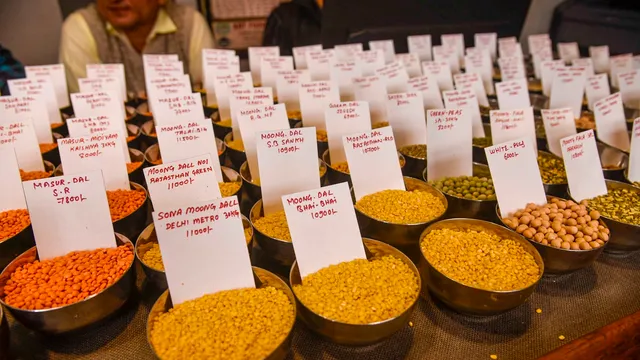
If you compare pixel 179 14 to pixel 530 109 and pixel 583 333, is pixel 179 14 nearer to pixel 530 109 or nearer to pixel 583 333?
pixel 530 109

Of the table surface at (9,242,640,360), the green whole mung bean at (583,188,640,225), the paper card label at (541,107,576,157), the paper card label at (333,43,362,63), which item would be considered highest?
the paper card label at (333,43,362,63)

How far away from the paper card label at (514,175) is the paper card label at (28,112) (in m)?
2.11

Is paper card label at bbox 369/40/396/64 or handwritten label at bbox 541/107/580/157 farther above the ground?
paper card label at bbox 369/40/396/64

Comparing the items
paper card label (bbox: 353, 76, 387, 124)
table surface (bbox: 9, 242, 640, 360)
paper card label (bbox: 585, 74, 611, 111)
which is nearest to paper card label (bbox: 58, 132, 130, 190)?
table surface (bbox: 9, 242, 640, 360)

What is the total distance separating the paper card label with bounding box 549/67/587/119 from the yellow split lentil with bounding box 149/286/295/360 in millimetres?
2540

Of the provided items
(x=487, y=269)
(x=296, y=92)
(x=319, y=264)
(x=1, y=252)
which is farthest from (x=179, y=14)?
(x=487, y=269)

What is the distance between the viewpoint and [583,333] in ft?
4.58

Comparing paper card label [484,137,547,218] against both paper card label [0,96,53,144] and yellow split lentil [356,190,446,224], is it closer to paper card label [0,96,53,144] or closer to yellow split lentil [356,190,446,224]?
yellow split lentil [356,190,446,224]

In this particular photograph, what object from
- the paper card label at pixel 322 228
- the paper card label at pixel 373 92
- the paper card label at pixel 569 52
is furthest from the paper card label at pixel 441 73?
the paper card label at pixel 322 228

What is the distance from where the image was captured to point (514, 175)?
171 cm

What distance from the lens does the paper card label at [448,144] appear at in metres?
1.91

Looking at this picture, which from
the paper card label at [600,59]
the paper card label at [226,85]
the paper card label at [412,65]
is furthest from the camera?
the paper card label at [600,59]

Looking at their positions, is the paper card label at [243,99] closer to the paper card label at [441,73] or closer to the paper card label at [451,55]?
the paper card label at [441,73]

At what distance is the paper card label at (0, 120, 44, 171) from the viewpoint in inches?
69.4
